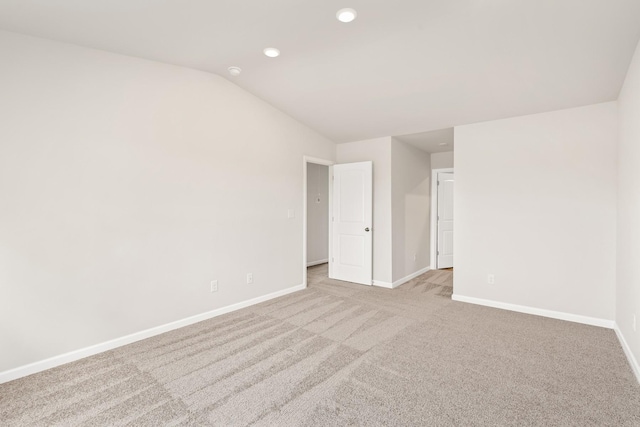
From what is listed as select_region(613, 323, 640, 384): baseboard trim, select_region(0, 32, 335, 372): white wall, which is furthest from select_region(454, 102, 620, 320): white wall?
select_region(0, 32, 335, 372): white wall

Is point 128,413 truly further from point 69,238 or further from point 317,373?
point 69,238

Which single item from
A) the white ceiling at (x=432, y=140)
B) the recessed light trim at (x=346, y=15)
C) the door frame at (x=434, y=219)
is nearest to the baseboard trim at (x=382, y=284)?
the door frame at (x=434, y=219)

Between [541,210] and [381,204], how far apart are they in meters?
2.10

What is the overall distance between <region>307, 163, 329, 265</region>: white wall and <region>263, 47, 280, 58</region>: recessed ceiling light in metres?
3.76

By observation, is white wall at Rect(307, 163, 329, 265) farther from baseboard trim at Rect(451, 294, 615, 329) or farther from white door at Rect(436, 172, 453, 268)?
baseboard trim at Rect(451, 294, 615, 329)

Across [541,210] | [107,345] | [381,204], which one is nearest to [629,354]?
[541,210]

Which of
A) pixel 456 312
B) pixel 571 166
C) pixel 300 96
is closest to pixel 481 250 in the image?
pixel 456 312

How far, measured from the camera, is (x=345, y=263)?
5.14m

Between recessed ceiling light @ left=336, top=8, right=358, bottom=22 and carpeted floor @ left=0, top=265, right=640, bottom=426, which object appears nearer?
carpeted floor @ left=0, top=265, right=640, bottom=426

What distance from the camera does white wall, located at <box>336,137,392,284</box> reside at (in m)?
4.77

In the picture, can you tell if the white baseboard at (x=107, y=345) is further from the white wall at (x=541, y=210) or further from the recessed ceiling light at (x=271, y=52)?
the white wall at (x=541, y=210)

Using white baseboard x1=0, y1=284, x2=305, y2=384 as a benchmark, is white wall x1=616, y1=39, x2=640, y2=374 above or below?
above

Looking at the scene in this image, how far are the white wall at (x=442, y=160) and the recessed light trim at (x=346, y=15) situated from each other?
13.9ft

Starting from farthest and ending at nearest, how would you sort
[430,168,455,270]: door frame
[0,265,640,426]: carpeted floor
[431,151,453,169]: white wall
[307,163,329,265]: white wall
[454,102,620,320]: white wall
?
[307,163,329,265]: white wall
[430,168,455,270]: door frame
[431,151,453,169]: white wall
[454,102,620,320]: white wall
[0,265,640,426]: carpeted floor
